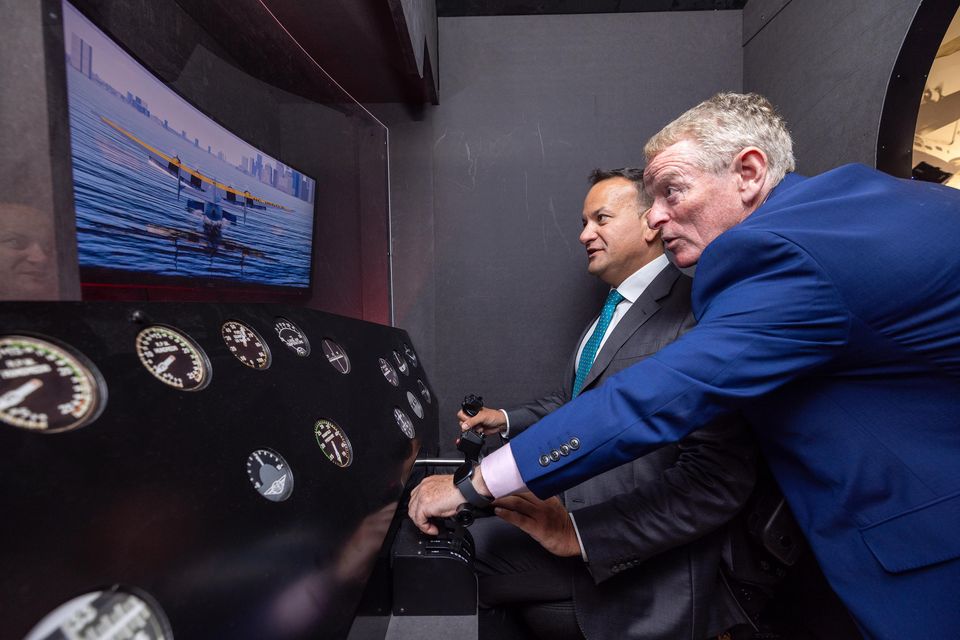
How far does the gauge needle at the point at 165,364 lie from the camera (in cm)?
58

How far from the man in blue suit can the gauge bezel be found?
44 centimetres

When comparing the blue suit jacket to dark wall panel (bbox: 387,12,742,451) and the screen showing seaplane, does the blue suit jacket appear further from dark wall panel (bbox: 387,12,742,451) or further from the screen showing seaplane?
dark wall panel (bbox: 387,12,742,451)

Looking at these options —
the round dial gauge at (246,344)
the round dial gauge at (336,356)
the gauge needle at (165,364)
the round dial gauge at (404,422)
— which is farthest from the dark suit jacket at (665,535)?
the gauge needle at (165,364)

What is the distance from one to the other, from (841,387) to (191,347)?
1.09m

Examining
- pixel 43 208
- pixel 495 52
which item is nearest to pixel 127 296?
pixel 43 208

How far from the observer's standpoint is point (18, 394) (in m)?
0.43

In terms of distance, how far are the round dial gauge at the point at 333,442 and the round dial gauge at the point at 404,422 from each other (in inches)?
10.5

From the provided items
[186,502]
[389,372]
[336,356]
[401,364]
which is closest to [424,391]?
[401,364]

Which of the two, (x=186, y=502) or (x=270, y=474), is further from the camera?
(x=270, y=474)

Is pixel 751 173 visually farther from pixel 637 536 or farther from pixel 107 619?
pixel 107 619

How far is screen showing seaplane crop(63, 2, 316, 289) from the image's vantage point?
0.64 metres

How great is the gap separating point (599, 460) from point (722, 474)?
44 centimetres

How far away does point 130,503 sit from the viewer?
457 millimetres

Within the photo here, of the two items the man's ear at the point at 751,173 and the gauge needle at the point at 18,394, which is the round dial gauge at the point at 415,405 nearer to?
the gauge needle at the point at 18,394
